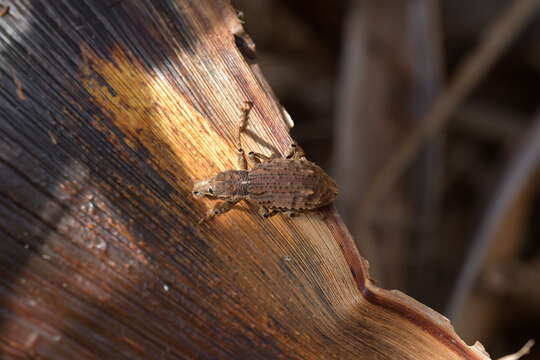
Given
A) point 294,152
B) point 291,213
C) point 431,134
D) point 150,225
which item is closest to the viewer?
point 150,225

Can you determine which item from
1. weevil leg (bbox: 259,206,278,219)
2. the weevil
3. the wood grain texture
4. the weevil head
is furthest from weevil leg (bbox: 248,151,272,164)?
weevil leg (bbox: 259,206,278,219)

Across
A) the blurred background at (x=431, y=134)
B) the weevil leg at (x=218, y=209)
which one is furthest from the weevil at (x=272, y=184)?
the blurred background at (x=431, y=134)

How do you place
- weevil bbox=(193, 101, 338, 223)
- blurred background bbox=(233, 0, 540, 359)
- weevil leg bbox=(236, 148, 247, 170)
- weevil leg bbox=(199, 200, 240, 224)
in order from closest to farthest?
weevil leg bbox=(199, 200, 240, 224) < weevil bbox=(193, 101, 338, 223) < weevil leg bbox=(236, 148, 247, 170) < blurred background bbox=(233, 0, 540, 359)

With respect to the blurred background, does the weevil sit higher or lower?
lower

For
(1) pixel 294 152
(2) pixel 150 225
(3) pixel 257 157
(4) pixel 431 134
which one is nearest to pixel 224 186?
(3) pixel 257 157

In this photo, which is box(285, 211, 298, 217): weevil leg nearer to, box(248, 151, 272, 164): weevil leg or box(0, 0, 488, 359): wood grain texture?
box(0, 0, 488, 359): wood grain texture

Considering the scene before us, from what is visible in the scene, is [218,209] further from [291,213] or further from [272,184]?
[272,184]
